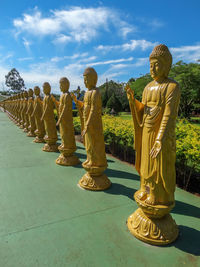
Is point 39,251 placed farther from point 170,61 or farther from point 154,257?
point 170,61

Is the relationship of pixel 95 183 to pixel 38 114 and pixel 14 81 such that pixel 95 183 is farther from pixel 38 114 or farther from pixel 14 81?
pixel 14 81

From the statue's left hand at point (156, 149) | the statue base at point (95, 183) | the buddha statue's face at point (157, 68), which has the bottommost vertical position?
the statue base at point (95, 183)

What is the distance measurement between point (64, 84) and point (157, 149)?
382 cm

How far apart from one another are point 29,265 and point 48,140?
506 centimetres

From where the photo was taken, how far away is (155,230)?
247 cm

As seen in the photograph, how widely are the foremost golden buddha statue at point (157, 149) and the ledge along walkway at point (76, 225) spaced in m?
0.23

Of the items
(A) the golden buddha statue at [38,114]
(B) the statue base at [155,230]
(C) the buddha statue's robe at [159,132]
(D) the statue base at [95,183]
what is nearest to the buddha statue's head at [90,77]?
(C) the buddha statue's robe at [159,132]

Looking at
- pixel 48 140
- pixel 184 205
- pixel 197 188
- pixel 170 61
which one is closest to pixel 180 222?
pixel 184 205

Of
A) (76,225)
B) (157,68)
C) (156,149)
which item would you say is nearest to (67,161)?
(76,225)

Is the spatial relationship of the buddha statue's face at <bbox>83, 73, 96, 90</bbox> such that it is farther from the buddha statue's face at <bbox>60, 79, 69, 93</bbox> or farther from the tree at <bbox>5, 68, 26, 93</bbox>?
the tree at <bbox>5, 68, 26, 93</bbox>

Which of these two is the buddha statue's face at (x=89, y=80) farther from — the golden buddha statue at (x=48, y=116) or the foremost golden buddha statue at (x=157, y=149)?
the golden buddha statue at (x=48, y=116)

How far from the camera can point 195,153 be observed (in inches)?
145

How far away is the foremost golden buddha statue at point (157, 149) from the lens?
2176 mm

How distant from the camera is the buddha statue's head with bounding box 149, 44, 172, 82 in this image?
87.0 inches
